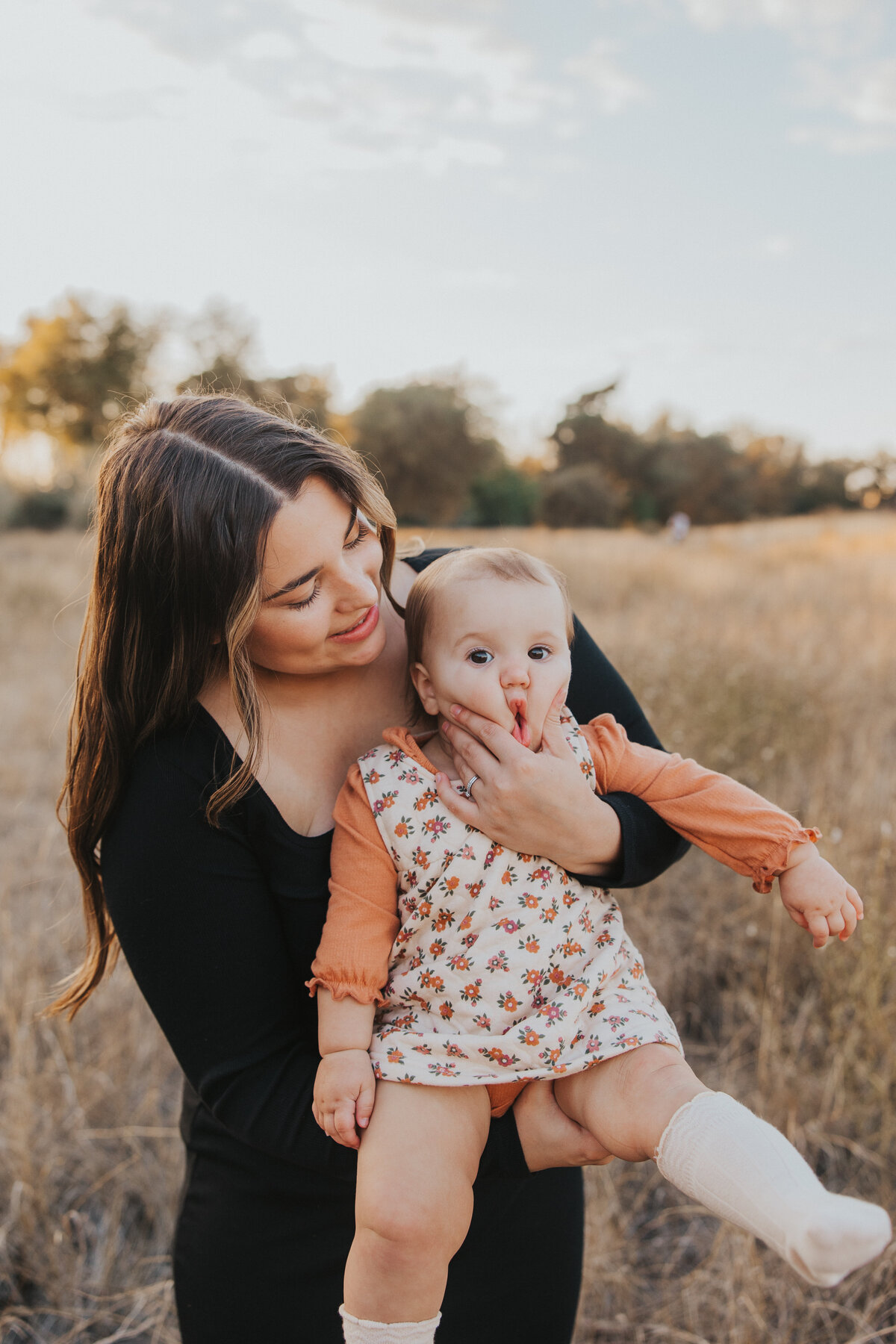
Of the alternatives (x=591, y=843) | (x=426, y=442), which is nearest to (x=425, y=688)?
(x=591, y=843)

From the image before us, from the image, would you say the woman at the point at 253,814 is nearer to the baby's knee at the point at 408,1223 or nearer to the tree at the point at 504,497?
the baby's knee at the point at 408,1223

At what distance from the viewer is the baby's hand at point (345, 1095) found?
47.8 inches

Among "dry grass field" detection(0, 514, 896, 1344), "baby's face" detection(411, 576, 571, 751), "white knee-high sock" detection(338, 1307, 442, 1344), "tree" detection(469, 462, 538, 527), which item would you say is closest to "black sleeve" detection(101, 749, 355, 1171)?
"white knee-high sock" detection(338, 1307, 442, 1344)

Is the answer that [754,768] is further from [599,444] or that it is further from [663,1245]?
[599,444]

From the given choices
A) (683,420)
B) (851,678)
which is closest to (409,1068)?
(851,678)

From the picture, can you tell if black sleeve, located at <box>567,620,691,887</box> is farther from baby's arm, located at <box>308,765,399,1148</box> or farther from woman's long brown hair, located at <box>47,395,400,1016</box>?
woman's long brown hair, located at <box>47,395,400,1016</box>

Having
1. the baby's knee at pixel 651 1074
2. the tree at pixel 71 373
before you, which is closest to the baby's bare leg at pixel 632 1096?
the baby's knee at pixel 651 1074

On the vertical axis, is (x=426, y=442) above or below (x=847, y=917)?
above

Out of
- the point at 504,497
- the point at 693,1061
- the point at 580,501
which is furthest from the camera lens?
the point at 504,497

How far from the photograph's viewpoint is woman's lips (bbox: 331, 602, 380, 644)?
1.39 metres

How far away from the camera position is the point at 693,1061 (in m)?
2.53

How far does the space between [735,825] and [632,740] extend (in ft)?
0.97

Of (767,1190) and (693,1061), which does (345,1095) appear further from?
(693,1061)

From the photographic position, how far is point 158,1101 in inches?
97.3
